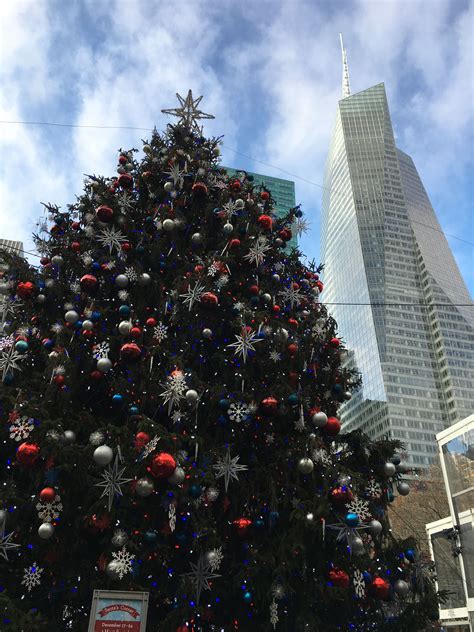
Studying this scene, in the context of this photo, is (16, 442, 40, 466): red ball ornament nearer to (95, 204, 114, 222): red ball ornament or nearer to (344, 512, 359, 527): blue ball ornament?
(344, 512, 359, 527): blue ball ornament

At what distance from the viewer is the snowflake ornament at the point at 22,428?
4.18 metres

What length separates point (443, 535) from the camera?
15.8 m

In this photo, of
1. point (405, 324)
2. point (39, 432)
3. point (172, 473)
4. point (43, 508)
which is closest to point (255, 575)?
point (172, 473)

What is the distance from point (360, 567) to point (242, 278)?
11.9ft

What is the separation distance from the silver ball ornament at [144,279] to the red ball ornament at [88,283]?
529 millimetres

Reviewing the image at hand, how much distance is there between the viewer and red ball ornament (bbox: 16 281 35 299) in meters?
5.70

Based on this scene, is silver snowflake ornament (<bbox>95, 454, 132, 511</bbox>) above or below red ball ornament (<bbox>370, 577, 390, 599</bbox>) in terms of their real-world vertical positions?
above

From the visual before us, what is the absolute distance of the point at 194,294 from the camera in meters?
5.42

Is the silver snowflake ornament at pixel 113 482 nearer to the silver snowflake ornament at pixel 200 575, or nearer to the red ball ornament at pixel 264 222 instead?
the silver snowflake ornament at pixel 200 575

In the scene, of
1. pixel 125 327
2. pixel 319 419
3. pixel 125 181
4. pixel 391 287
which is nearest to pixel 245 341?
pixel 319 419

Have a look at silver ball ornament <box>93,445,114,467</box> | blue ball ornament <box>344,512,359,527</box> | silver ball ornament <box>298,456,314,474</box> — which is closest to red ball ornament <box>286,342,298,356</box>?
silver ball ornament <box>298,456,314,474</box>

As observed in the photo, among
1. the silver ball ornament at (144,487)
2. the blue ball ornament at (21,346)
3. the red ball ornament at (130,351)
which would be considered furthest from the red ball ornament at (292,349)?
the blue ball ornament at (21,346)

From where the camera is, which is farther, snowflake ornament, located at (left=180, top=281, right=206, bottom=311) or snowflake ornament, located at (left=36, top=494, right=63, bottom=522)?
snowflake ornament, located at (left=180, top=281, right=206, bottom=311)

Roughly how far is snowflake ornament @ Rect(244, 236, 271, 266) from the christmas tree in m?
0.06
